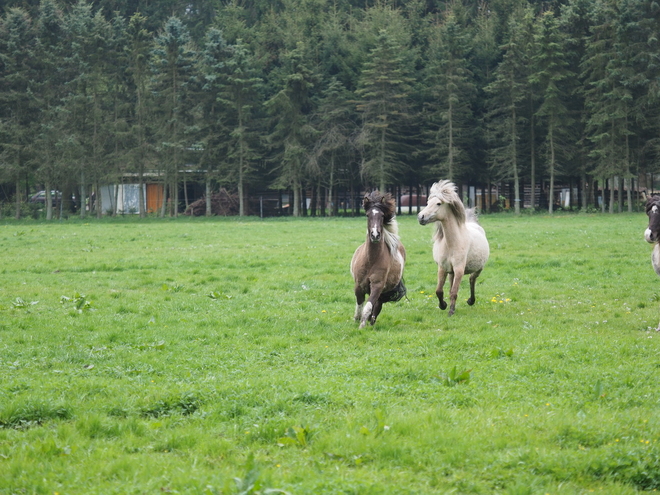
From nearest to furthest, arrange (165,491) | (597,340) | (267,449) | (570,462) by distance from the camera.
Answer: (165,491) → (570,462) → (267,449) → (597,340)

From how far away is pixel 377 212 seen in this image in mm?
10922

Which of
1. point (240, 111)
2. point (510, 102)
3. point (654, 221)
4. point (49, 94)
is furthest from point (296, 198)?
point (654, 221)

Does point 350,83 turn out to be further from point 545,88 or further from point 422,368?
point 422,368

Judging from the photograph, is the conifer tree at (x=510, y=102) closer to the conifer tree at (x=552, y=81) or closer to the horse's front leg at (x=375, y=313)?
the conifer tree at (x=552, y=81)

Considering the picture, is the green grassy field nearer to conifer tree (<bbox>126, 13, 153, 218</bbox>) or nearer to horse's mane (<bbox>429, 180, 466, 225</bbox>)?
horse's mane (<bbox>429, 180, 466, 225</bbox>)

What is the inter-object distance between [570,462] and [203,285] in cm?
1146

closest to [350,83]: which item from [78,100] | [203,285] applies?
[78,100]

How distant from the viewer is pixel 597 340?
374 inches

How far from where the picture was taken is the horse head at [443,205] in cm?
1210

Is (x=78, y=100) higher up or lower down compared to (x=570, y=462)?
higher up

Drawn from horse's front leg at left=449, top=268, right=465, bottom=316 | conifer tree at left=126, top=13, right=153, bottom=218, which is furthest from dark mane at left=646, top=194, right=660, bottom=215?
conifer tree at left=126, top=13, right=153, bottom=218

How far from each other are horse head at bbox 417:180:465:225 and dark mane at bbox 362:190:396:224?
854 mm

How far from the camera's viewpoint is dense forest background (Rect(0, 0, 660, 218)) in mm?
48906

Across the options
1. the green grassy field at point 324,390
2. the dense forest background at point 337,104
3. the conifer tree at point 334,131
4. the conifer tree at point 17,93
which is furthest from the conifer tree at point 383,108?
the green grassy field at point 324,390
